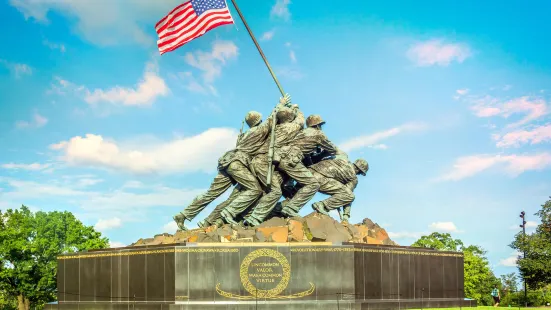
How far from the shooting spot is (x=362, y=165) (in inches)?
1087

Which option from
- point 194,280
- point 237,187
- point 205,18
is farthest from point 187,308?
point 205,18

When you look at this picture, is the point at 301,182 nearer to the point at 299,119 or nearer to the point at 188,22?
the point at 299,119

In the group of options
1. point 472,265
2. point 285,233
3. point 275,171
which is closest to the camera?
point 285,233

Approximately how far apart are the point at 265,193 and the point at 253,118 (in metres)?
2.76

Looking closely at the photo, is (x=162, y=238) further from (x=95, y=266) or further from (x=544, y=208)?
(x=544, y=208)

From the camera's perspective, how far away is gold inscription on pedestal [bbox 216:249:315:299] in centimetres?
2192

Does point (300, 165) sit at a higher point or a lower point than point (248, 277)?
higher

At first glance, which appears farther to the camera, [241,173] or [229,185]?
[229,185]

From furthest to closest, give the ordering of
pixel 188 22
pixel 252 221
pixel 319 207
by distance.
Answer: pixel 319 207 → pixel 252 221 → pixel 188 22

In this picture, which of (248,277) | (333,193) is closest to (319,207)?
(333,193)

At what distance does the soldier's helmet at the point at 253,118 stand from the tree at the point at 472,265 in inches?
1127

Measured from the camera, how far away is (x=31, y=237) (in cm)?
4062

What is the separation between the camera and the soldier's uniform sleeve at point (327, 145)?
26.3 metres

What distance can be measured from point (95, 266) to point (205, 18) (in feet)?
30.0
